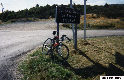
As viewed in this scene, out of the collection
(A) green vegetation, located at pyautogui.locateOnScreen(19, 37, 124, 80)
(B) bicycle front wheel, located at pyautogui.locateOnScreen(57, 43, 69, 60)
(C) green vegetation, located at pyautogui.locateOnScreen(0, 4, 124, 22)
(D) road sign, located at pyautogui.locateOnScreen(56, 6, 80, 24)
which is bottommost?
(A) green vegetation, located at pyautogui.locateOnScreen(19, 37, 124, 80)

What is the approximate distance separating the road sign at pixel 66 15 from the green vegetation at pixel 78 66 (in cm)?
171

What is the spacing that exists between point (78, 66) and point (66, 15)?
3383 millimetres

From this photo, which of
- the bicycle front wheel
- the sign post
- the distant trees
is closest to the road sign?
the sign post

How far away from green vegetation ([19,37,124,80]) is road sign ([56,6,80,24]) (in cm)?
171

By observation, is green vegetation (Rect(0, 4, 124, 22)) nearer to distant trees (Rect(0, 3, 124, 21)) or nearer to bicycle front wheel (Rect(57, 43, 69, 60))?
distant trees (Rect(0, 3, 124, 21))

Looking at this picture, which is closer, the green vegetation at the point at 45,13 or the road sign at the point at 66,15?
the road sign at the point at 66,15

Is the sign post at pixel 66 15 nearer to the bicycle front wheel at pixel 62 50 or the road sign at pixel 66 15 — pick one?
the road sign at pixel 66 15

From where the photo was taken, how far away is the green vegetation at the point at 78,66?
7.33 meters

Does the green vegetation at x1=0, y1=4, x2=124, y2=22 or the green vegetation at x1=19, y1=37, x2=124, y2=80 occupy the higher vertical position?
the green vegetation at x1=0, y1=4, x2=124, y2=22

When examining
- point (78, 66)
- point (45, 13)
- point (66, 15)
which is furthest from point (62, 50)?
point (45, 13)

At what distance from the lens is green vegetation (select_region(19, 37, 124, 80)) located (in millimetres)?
7327

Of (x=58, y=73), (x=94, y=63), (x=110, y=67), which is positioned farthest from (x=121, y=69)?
(x=58, y=73)

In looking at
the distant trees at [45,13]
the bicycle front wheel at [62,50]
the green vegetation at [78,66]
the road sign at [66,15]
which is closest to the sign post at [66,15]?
the road sign at [66,15]

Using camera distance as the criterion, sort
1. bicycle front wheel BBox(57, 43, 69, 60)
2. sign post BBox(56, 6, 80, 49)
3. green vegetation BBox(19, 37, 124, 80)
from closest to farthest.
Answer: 1. green vegetation BBox(19, 37, 124, 80)
2. bicycle front wheel BBox(57, 43, 69, 60)
3. sign post BBox(56, 6, 80, 49)
